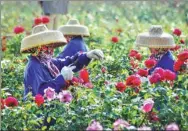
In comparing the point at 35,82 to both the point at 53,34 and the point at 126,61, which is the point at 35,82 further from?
the point at 126,61

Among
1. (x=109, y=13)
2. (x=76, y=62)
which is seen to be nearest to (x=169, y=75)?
(x=76, y=62)

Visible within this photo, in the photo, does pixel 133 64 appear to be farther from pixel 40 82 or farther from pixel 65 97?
pixel 65 97

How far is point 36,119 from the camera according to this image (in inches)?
149

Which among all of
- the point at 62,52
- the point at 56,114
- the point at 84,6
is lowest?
the point at 84,6

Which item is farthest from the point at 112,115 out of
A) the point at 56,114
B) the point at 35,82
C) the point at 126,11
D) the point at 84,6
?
the point at 84,6

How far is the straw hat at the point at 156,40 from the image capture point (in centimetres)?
545

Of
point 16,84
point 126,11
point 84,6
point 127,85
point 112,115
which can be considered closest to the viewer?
point 112,115

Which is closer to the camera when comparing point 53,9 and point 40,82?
point 40,82

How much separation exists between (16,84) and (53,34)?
2.43 feet

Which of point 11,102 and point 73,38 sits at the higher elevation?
point 11,102

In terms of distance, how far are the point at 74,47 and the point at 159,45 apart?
140 cm

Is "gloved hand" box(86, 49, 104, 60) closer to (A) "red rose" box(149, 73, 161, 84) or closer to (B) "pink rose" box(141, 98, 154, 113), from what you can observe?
(A) "red rose" box(149, 73, 161, 84)

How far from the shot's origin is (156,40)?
216 inches

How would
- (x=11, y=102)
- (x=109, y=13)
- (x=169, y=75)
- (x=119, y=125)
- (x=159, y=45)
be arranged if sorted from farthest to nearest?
(x=109, y=13) → (x=159, y=45) → (x=169, y=75) → (x=11, y=102) → (x=119, y=125)
